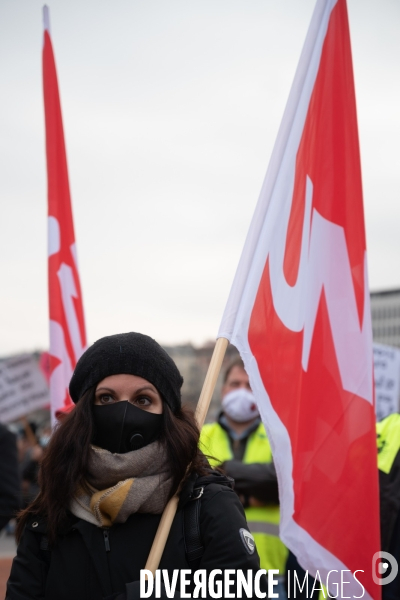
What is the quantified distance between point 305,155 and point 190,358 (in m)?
147

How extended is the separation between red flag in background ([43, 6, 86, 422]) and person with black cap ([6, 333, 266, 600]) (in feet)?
6.36

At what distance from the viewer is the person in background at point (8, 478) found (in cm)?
470

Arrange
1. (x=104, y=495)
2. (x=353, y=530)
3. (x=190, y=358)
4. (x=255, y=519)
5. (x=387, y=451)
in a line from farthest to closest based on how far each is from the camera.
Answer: (x=190, y=358)
(x=255, y=519)
(x=387, y=451)
(x=353, y=530)
(x=104, y=495)

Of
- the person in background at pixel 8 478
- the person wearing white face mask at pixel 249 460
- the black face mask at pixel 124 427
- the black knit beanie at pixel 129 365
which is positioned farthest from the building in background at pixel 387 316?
the black face mask at pixel 124 427

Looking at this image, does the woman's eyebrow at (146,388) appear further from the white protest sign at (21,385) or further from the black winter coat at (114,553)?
the white protest sign at (21,385)

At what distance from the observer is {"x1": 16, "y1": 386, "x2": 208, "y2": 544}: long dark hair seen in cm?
240

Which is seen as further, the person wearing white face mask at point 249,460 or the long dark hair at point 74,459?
the person wearing white face mask at point 249,460

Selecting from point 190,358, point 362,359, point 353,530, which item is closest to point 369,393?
point 362,359

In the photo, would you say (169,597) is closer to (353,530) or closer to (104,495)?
(104,495)

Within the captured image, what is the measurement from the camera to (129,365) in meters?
2.49

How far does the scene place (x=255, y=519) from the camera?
14.5 feet

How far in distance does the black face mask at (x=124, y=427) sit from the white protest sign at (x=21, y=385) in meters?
9.01

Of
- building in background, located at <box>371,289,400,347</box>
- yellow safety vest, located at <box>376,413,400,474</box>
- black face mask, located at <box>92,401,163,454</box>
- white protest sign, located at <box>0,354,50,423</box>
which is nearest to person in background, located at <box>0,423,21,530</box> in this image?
yellow safety vest, located at <box>376,413,400,474</box>

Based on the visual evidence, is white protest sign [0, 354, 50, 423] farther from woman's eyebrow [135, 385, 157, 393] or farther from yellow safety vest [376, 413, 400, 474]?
woman's eyebrow [135, 385, 157, 393]
